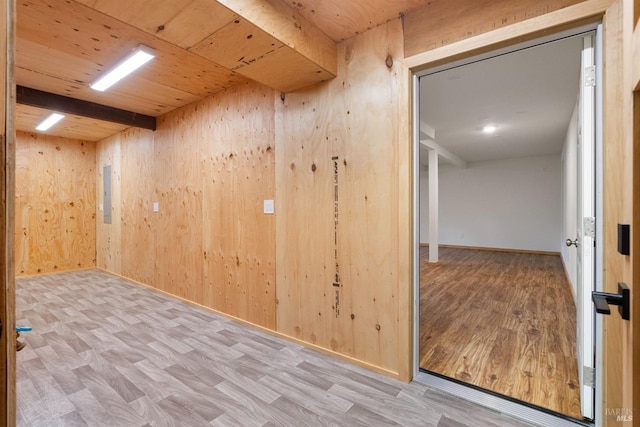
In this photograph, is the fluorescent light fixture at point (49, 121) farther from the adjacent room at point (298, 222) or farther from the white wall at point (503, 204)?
the white wall at point (503, 204)

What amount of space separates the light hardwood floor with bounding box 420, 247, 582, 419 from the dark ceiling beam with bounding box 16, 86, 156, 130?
15.1 feet

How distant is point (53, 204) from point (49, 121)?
1.74 m

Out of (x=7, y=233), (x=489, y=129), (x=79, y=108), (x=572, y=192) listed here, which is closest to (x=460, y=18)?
(x=7, y=233)

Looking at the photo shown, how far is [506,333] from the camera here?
8.87ft

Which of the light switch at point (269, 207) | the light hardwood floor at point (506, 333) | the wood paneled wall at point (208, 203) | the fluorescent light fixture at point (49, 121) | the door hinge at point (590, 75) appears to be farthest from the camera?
the fluorescent light fixture at point (49, 121)

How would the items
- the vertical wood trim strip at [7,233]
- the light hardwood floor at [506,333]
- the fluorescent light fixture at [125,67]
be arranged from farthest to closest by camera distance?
the fluorescent light fixture at [125,67], the light hardwood floor at [506,333], the vertical wood trim strip at [7,233]

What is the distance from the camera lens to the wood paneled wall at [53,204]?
4.95 m

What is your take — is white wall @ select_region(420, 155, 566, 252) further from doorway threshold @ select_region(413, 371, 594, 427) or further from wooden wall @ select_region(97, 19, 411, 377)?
wooden wall @ select_region(97, 19, 411, 377)

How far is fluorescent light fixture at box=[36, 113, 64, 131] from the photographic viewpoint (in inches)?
163

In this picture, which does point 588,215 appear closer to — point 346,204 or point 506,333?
point 346,204

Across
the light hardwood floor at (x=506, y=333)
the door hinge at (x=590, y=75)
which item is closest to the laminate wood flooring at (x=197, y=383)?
the light hardwood floor at (x=506, y=333)

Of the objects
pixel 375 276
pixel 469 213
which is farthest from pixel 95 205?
pixel 469 213

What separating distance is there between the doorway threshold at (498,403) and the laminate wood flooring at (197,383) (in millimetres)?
59

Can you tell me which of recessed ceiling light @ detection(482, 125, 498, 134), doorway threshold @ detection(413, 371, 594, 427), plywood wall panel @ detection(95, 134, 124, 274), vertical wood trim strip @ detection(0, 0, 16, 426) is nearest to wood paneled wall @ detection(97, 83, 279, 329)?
plywood wall panel @ detection(95, 134, 124, 274)
